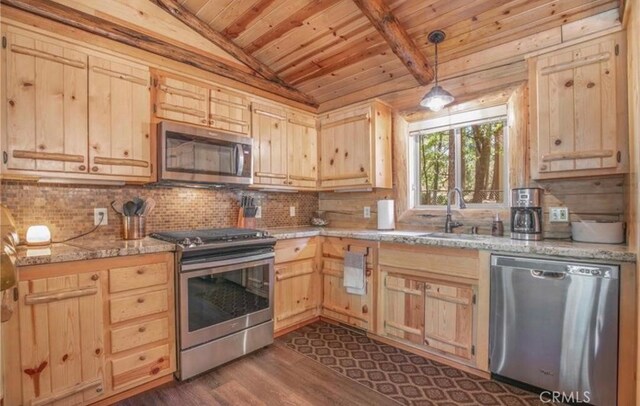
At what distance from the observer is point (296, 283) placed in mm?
2896

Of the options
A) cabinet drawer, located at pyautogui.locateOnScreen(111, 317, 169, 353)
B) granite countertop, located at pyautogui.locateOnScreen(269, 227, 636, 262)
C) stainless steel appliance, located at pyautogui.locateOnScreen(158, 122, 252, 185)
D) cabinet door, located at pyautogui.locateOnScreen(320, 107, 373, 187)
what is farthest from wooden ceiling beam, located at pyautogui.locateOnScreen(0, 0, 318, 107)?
cabinet drawer, located at pyautogui.locateOnScreen(111, 317, 169, 353)

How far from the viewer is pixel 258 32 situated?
2.74 meters

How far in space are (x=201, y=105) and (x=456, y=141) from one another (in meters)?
2.30

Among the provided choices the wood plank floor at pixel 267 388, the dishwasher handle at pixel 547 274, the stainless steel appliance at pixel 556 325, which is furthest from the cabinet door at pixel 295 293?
the dishwasher handle at pixel 547 274

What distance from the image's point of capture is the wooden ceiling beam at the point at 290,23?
2.38 metres

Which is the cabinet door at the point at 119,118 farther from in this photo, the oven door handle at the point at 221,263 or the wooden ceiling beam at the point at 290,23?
the wooden ceiling beam at the point at 290,23

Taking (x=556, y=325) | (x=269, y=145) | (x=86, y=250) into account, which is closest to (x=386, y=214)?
(x=269, y=145)

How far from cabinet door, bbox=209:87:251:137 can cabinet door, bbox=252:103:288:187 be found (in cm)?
10

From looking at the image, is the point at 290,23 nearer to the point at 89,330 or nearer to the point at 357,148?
the point at 357,148

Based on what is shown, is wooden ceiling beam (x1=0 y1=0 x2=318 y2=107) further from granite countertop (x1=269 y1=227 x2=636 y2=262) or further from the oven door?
the oven door

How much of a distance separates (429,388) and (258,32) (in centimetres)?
306

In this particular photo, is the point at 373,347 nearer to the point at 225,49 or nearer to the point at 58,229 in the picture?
the point at 58,229

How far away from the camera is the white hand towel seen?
8.93ft

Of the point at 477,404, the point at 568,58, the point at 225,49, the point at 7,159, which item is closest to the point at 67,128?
the point at 7,159
